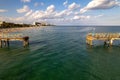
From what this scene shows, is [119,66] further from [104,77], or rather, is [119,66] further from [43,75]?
[43,75]

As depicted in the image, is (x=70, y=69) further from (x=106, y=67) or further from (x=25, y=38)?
(x=25, y=38)

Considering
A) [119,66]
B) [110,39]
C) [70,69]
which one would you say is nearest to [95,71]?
[70,69]

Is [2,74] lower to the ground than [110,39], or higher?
lower

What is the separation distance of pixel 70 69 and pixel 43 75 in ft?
17.5

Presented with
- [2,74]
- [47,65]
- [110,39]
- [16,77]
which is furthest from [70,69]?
[110,39]

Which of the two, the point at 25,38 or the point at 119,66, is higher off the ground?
the point at 25,38

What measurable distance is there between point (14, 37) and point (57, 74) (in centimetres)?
2719

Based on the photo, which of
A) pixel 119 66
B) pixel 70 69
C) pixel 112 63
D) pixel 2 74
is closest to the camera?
pixel 2 74

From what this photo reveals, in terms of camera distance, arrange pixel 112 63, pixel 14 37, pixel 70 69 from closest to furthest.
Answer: pixel 70 69, pixel 112 63, pixel 14 37

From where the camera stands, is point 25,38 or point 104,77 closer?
point 104,77

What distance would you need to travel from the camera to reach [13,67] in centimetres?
2608

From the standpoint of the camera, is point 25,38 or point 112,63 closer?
point 112,63

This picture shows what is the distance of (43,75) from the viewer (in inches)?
883

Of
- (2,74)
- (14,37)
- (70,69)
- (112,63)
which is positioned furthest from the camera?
(14,37)
